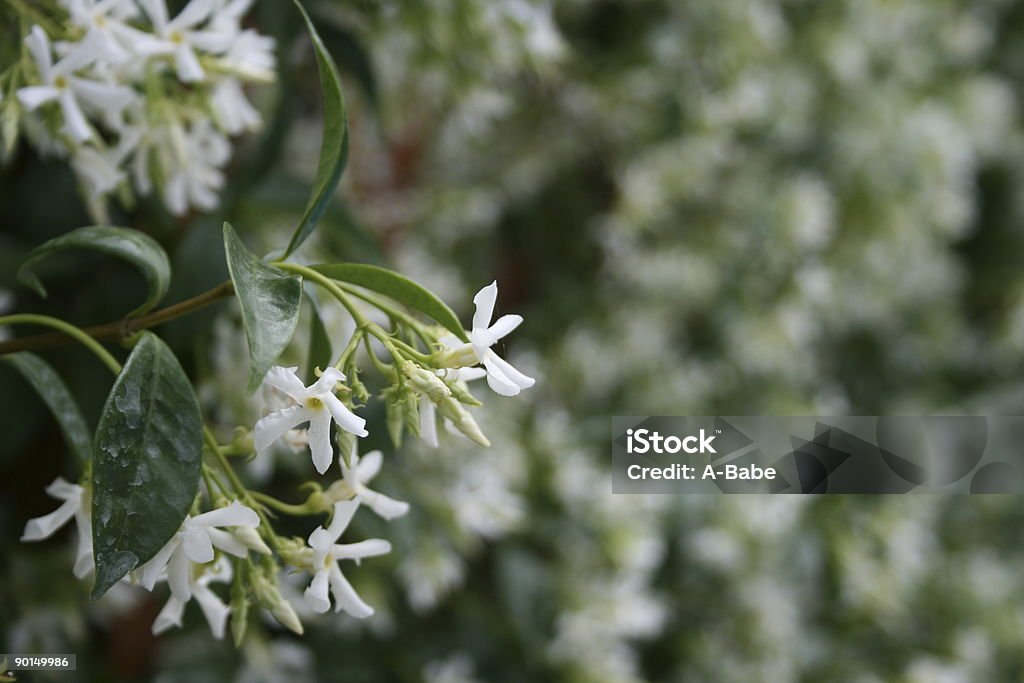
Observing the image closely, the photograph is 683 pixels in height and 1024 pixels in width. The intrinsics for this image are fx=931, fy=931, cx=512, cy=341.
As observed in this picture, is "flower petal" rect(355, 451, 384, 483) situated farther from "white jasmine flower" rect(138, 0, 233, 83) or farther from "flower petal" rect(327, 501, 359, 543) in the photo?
"white jasmine flower" rect(138, 0, 233, 83)

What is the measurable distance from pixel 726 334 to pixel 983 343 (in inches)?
37.8

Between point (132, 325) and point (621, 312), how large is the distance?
1150 mm

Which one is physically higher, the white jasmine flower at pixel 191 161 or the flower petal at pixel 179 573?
the white jasmine flower at pixel 191 161

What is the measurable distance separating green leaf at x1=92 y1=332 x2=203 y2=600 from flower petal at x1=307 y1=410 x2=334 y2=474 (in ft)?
0.19

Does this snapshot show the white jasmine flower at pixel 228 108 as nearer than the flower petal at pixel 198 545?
No

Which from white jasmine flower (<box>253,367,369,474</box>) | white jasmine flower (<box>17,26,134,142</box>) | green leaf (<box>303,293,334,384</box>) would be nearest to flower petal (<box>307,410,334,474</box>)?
white jasmine flower (<box>253,367,369,474</box>)

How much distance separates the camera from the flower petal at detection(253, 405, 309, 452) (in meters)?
0.40

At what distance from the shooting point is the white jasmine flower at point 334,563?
1.44 ft

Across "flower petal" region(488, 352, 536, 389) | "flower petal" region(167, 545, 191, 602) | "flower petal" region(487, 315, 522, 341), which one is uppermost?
"flower petal" region(487, 315, 522, 341)

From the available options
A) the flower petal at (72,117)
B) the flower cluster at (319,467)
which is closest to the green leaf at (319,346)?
the flower cluster at (319,467)

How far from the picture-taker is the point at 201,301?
0.45 metres

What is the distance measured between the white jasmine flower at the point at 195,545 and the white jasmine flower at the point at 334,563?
35mm

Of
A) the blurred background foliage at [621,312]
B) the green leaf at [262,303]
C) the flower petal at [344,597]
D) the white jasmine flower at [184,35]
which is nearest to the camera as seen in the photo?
the green leaf at [262,303]

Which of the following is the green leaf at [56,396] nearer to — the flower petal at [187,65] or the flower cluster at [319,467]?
the flower cluster at [319,467]
